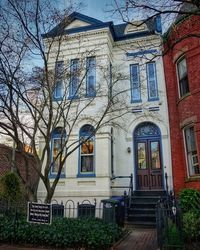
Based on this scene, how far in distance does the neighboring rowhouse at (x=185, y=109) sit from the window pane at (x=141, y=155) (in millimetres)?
1570

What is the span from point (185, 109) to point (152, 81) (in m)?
3.04

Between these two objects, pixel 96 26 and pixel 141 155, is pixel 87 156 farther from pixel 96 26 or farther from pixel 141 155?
pixel 96 26

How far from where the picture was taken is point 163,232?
6828 millimetres

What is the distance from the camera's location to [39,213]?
7.52 metres

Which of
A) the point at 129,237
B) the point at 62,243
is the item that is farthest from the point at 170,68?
the point at 62,243

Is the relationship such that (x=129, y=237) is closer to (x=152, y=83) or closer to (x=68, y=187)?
(x=68, y=187)

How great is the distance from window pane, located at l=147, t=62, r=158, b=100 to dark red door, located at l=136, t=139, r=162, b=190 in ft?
8.38

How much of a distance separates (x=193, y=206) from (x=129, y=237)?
2.56 m

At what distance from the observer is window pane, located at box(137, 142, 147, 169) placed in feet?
44.0

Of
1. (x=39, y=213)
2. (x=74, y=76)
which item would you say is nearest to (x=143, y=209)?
→ (x=39, y=213)

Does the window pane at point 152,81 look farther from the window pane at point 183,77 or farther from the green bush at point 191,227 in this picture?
the green bush at point 191,227

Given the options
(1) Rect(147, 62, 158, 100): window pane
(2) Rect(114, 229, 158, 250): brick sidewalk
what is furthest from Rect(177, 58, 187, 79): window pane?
(2) Rect(114, 229, 158, 250): brick sidewalk

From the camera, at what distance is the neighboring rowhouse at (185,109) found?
11438 millimetres

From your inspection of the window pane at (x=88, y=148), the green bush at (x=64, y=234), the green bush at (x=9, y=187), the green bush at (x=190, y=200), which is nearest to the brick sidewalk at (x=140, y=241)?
the green bush at (x=64, y=234)
